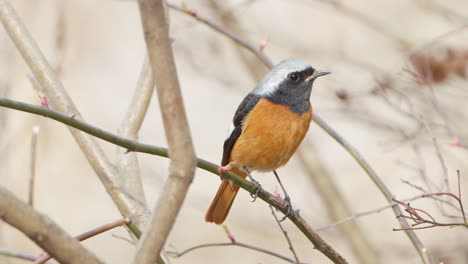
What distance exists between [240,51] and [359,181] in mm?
3392

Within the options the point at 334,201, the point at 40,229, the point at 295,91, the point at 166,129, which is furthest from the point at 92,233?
the point at 334,201

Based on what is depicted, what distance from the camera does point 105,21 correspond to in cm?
935

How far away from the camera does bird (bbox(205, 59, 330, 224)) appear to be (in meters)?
4.01

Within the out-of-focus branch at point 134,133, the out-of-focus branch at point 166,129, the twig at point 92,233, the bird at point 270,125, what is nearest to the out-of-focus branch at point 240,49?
the bird at point 270,125

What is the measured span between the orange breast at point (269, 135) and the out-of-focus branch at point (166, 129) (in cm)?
235

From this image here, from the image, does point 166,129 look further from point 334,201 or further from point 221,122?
point 221,122

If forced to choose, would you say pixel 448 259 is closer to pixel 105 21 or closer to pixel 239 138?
pixel 239 138

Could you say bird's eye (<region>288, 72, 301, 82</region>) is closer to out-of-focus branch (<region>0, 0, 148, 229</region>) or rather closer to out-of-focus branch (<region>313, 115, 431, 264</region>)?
out-of-focus branch (<region>313, 115, 431, 264</region>)

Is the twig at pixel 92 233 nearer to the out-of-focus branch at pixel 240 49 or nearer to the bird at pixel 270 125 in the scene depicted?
the bird at pixel 270 125

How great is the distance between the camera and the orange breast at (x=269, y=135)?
4000mm

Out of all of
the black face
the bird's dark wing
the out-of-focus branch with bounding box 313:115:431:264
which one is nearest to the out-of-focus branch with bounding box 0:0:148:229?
the out-of-focus branch with bounding box 313:115:431:264

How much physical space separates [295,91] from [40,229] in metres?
2.79

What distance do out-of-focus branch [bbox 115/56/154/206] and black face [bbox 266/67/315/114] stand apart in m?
1.02

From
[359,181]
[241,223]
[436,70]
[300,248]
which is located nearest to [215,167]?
[436,70]
